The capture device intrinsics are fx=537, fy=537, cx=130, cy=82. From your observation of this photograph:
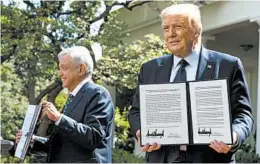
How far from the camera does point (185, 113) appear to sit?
225cm

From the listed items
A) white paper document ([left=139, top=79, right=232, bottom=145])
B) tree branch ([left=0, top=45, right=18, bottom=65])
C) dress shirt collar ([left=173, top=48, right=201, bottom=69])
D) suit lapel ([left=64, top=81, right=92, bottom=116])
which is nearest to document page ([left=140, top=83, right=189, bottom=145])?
white paper document ([left=139, top=79, right=232, bottom=145])

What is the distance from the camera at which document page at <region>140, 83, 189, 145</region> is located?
2.25 metres

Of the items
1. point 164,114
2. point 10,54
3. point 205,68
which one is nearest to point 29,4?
point 10,54

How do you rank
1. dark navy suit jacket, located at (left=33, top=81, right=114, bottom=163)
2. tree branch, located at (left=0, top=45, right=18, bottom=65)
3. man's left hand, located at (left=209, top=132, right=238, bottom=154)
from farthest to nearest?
tree branch, located at (left=0, top=45, right=18, bottom=65) → dark navy suit jacket, located at (left=33, top=81, right=114, bottom=163) → man's left hand, located at (left=209, top=132, right=238, bottom=154)

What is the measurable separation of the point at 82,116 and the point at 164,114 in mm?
1048

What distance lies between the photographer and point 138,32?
1188cm

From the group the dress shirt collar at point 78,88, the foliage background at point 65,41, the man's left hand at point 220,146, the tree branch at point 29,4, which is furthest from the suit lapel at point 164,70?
the tree branch at point 29,4

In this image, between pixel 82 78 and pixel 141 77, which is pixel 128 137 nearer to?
pixel 82 78

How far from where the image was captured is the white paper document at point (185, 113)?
220 cm

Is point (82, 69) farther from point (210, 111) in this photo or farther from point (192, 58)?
point (210, 111)

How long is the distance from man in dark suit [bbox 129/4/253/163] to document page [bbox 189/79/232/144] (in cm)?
10

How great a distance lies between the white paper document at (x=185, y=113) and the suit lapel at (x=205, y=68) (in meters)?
0.16

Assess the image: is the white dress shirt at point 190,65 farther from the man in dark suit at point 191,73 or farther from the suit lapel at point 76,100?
the suit lapel at point 76,100

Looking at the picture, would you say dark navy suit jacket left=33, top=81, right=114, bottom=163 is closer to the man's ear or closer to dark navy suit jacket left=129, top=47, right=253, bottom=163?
the man's ear
